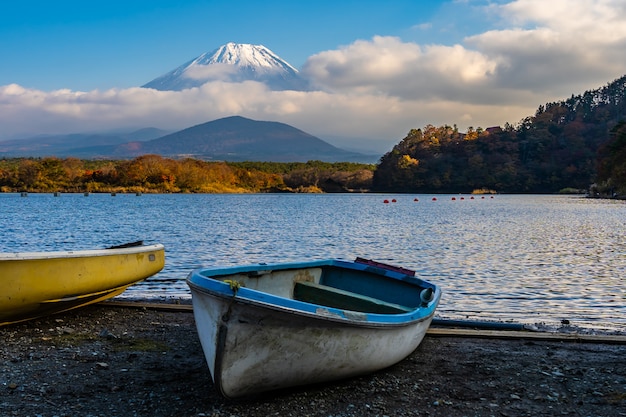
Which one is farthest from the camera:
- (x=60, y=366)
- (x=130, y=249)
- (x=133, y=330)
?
(x=130, y=249)

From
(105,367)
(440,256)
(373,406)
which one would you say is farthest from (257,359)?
(440,256)

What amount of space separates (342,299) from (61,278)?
491 centimetres

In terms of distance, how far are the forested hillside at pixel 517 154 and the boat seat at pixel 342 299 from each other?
529 ft

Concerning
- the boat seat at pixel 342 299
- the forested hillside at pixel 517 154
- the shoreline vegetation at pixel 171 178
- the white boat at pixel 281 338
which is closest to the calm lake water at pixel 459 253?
the boat seat at pixel 342 299

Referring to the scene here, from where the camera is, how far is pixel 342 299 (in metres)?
10.1

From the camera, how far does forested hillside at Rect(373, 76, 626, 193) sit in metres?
166

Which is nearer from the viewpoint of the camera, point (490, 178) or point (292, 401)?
point (292, 401)

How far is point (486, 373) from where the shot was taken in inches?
348

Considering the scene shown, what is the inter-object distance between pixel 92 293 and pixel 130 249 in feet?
3.92

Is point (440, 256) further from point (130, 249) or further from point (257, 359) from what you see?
point (257, 359)

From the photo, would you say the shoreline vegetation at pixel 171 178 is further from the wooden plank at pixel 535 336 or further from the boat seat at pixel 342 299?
the boat seat at pixel 342 299

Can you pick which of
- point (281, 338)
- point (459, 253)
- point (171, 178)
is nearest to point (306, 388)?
point (281, 338)

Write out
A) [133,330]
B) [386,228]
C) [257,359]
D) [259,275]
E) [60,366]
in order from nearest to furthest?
Answer: [257,359]
[60,366]
[259,275]
[133,330]
[386,228]

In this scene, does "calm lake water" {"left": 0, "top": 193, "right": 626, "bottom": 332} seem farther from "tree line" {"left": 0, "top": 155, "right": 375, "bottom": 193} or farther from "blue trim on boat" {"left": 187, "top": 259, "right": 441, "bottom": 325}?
"tree line" {"left": 0, "top": 155, "right": 375, "bottom": 193}
